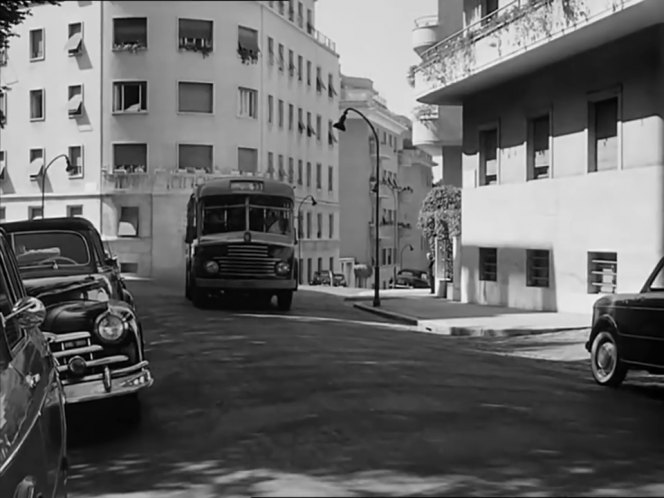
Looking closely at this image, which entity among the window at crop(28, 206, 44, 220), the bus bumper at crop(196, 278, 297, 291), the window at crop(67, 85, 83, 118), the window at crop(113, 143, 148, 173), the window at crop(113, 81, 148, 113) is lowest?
the bus bumper at crop(196, 278, 297, 291)

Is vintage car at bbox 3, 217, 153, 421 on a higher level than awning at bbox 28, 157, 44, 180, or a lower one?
lower

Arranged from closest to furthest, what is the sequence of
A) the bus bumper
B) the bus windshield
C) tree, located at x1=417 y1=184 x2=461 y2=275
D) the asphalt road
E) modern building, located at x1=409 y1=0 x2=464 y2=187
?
the asphalt road, modern building, located at x1=409 y1=0 x2=464 y2=187, the bus windshield, the bus bumper, tree, located at x1=417 y1=184 x2=461 y2=275

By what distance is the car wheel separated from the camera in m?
10.2

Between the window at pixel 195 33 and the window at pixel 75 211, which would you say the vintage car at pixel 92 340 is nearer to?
the window at pixel 75 211

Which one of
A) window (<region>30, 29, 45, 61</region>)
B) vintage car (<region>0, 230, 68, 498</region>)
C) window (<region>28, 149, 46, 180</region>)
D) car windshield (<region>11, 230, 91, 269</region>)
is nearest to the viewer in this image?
vintage car (<region>0, 230, 68, 498</region>)

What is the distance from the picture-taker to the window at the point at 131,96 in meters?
3.63

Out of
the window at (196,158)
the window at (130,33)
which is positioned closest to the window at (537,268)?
the window at (196,158)

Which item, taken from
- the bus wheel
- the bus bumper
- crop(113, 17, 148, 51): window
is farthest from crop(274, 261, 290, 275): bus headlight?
crop(113, 17, 148, 51): window

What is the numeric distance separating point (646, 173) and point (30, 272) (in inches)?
496

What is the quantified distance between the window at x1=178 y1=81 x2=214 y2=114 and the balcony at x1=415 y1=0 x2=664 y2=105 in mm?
10977

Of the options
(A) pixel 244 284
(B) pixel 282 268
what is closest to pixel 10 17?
(B) pixel 282 268

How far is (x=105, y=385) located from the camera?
7.13m

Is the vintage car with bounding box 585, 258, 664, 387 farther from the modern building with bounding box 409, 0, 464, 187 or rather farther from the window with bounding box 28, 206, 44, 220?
the window with bounding box 28, 206, 44, 220

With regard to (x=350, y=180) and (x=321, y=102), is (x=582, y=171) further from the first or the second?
(x=321, y=102)
